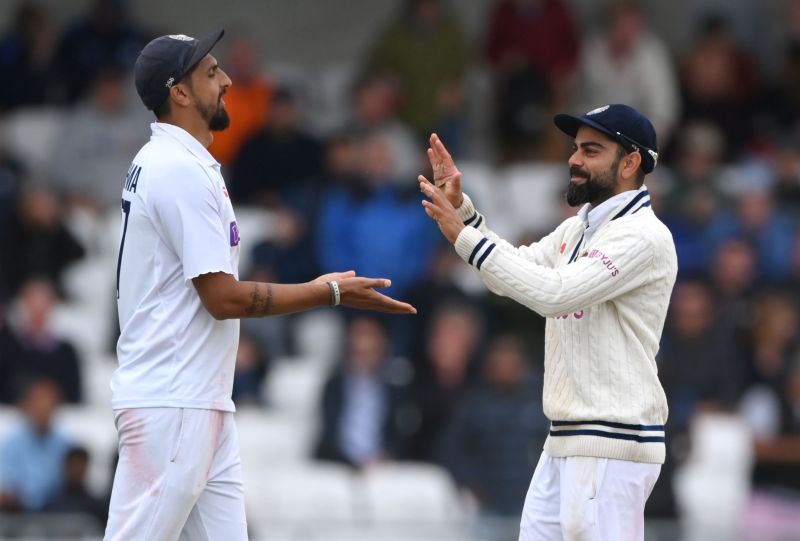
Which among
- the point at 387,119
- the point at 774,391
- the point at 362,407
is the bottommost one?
the point at 362,407

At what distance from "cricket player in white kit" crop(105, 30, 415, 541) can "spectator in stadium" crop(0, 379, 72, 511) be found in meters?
4.56

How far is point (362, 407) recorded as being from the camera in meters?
10.6

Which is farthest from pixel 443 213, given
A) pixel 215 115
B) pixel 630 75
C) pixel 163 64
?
pixel 630 75

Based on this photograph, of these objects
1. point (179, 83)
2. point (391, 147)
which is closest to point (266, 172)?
point (391, 147)

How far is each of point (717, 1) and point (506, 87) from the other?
2421 millimetres

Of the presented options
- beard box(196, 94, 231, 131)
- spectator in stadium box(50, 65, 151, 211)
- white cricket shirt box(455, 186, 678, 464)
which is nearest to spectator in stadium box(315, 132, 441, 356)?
spectator in stadium box(50, 65, 151, 211)

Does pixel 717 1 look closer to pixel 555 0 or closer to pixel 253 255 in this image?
pixel 555 0

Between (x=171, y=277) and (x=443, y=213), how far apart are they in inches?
38.8

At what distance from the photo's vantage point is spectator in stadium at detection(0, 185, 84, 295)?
37.7ft

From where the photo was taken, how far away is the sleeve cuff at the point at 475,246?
5.70 meters

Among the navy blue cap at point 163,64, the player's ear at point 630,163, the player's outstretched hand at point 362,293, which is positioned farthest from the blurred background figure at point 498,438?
the navy blue cap at point 163,64

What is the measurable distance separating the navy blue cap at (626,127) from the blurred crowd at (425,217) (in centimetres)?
436

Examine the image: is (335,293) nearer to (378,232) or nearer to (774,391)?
(378,232)

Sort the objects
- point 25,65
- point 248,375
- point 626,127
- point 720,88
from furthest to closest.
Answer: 1. point 720,88
2. point 25,65
3. point 248,375
4. point 626,127
